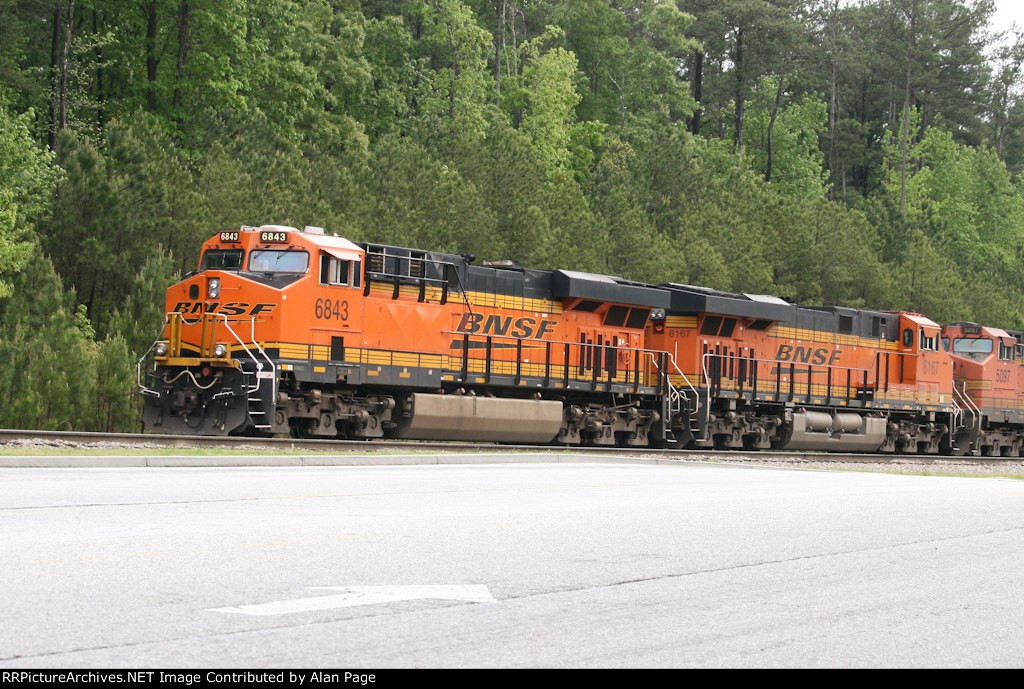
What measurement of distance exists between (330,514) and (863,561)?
471 centimetres

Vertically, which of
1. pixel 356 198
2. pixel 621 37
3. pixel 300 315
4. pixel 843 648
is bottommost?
pixel 843 648

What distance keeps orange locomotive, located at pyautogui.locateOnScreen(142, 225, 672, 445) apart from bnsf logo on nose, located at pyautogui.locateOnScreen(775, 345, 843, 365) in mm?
5402

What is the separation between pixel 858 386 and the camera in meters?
36.4

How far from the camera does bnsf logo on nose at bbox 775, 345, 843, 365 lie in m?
34.5

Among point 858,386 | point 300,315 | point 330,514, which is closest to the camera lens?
point 330,514

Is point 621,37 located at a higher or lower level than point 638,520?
higher

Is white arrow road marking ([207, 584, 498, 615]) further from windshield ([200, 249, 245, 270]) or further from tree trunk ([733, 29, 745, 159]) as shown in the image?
tree trunk ([733, 29, 745, 159])

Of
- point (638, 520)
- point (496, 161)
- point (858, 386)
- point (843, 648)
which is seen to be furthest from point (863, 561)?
point (496, 161)

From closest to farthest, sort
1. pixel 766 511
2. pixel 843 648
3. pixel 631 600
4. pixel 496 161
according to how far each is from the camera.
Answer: pixel 843 648
pixel 631 600
pixel 766 511
pixel 496 161

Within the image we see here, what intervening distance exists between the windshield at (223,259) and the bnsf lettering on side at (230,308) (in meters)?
0.74

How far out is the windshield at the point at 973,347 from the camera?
41531mm

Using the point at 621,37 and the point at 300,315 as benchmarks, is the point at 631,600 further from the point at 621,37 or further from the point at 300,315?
the point at 621,37

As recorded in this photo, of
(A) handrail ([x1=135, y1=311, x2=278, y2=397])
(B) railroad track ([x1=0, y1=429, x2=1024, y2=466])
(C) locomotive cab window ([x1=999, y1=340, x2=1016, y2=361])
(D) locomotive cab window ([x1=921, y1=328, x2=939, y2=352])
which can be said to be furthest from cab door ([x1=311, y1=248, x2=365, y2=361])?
(C) locomotive cab window ([x1=999, y1=340, x2=1016, y2=361])

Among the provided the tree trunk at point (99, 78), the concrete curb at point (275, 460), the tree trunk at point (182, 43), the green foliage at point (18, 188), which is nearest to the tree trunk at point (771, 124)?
the tree trunk at point (182, 43)
